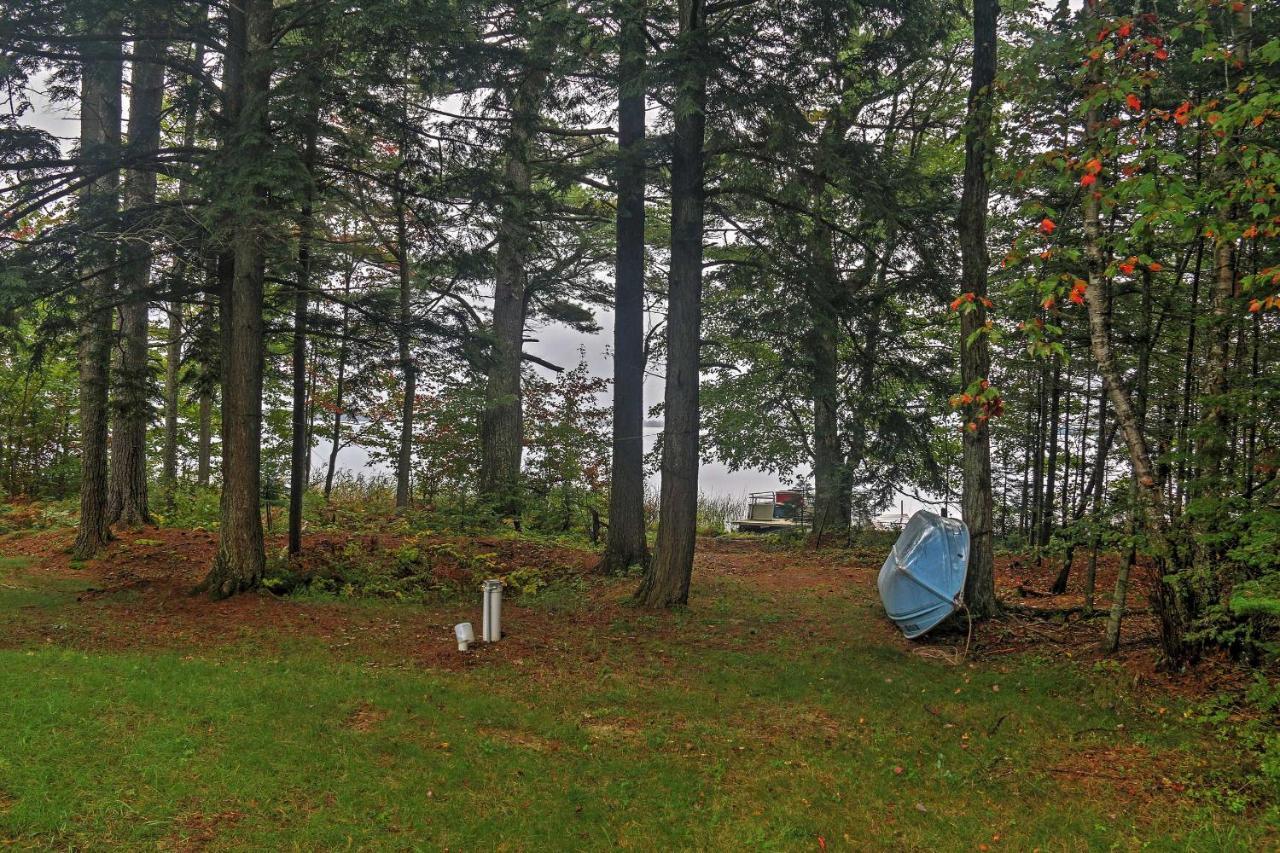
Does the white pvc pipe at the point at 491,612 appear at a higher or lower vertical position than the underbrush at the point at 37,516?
lower

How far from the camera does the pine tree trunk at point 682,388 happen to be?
7.57 meters

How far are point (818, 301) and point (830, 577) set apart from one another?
412 cm

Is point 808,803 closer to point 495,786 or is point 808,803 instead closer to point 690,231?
point 495,786

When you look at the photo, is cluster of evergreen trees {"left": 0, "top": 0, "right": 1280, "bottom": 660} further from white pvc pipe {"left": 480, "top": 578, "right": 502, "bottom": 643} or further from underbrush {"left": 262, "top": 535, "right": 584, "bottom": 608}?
white pvc pipe {"left": 480, "top": 578, "right": 502, "bottom": 643}

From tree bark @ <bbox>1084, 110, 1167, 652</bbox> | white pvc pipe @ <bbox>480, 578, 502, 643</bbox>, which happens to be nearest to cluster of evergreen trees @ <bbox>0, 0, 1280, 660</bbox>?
tree bark @ <bbox>1084, 110, 1167, 652</bbox>

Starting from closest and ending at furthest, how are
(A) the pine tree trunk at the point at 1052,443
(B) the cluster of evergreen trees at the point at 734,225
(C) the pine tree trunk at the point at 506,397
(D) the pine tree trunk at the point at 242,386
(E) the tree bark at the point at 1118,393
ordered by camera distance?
(B) the cluster of evergreen trees at the point at 734,225
(E) the tree bark at the point at 1118,393
(D) the pine tree trunk at the point at 242,386
(A) the pine tree trunk at the point at 1052,443
(C) the pine tree trunk at the point at 506,397

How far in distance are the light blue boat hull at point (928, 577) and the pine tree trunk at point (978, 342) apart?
157 mm

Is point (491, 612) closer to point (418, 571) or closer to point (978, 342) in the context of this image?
point (418, 571)

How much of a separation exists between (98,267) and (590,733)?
683 cm

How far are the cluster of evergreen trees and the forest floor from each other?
32.3 inches

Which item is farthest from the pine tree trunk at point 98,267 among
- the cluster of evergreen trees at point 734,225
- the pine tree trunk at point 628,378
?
the pine tree trunk at point 628,378

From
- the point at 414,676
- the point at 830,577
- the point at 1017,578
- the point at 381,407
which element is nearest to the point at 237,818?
the point at 414,676

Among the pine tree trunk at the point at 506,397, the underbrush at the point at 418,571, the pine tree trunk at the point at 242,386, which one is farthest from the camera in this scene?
the pine tree trunk at the point at 506,397

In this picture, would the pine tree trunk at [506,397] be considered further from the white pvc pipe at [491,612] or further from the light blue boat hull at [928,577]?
the light blue boat hull at [928,577]
